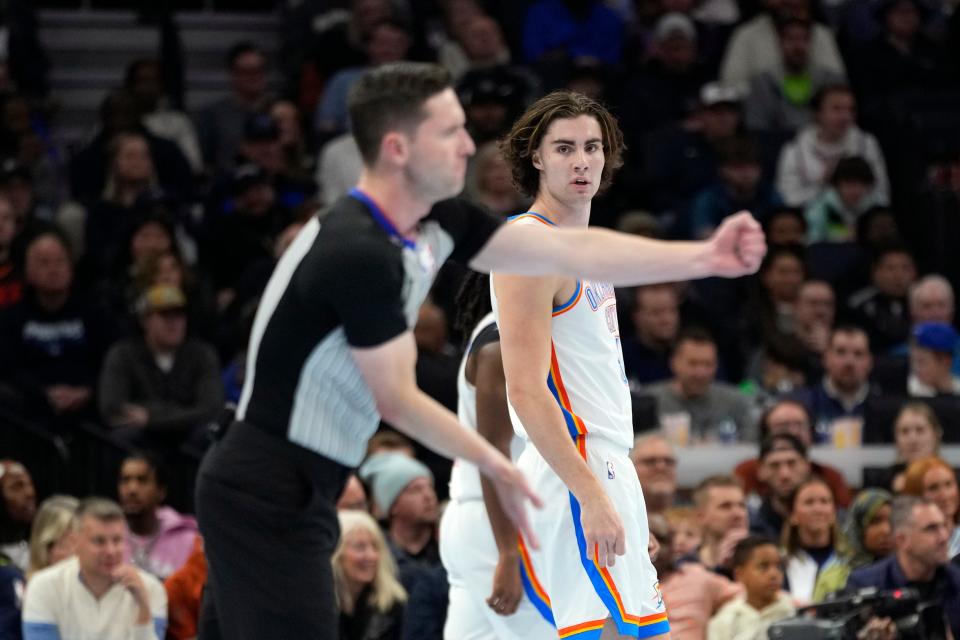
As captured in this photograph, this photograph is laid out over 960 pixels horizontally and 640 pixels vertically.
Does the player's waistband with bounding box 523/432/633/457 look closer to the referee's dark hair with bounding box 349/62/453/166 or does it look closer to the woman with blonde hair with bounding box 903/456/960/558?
the referee's dark hair with bounding box 349/62/453/166

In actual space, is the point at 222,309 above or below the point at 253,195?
below

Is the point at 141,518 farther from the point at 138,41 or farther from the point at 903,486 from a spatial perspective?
the point at 138,41

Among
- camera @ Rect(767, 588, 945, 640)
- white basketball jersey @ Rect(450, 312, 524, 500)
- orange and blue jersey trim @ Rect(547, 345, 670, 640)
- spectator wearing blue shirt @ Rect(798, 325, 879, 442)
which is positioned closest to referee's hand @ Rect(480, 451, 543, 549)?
orange and blue jersey trim @ Rect(547, 345, 670, 640)

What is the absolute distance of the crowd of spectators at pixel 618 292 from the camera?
8305mm

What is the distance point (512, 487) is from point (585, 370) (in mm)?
1231

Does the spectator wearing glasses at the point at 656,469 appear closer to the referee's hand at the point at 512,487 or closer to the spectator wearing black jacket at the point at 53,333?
the spectator wearing black jacket at the point at 53,333

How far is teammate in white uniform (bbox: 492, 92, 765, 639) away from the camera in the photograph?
484 cm

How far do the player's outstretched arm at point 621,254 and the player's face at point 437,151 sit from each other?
291 mm

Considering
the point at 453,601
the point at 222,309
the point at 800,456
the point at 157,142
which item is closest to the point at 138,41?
the point at 157,142

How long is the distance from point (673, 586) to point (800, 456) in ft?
5.38

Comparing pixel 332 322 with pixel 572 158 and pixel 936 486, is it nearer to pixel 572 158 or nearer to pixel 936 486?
pixel 572 158

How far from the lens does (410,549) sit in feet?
28.9

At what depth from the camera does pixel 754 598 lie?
8141mm

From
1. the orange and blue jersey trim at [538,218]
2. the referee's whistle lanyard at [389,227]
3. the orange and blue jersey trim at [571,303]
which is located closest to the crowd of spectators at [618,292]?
the orange and blue jersey trim at [538,218]
